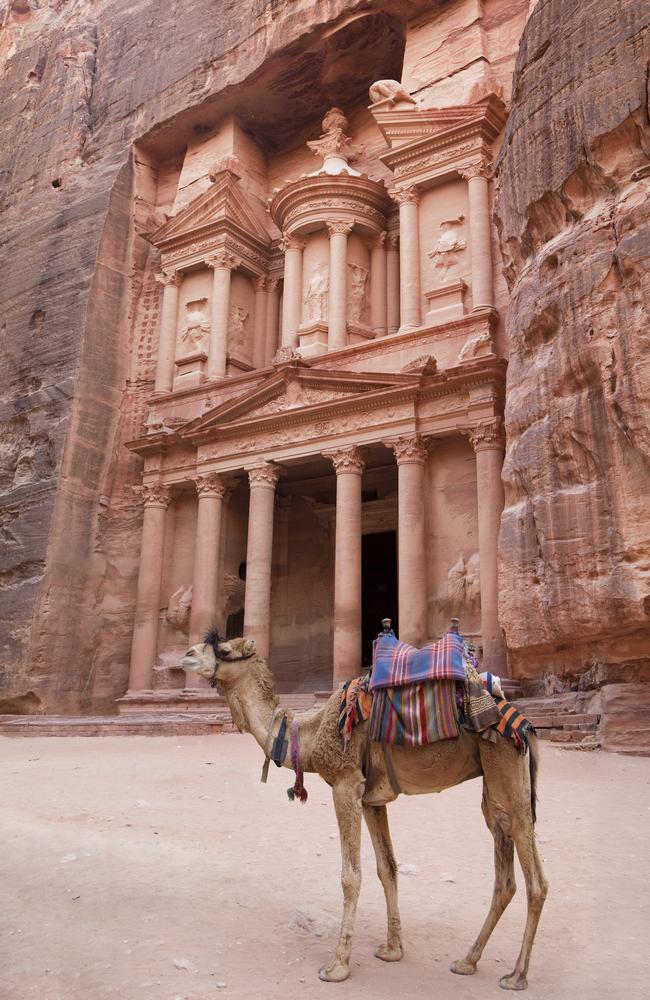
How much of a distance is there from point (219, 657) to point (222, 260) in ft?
73.8

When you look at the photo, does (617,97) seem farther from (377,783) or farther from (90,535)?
(90,535)

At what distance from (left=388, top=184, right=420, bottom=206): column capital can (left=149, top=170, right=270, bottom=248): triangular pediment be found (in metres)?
5.91


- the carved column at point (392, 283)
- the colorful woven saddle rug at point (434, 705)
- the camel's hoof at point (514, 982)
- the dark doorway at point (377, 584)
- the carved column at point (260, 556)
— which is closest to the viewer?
the camel's hoof at point (514, 982)

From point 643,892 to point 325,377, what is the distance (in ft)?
54.1

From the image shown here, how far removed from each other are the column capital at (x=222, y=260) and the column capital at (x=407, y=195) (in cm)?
583

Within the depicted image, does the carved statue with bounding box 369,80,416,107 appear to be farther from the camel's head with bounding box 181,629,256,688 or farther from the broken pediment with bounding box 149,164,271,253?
the camel's head with bounding box 181,629,256,688

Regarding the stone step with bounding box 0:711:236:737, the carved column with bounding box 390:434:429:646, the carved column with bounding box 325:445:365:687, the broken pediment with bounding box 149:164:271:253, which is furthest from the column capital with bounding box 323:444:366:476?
the broken pediment with bounding box 149:164:271:253

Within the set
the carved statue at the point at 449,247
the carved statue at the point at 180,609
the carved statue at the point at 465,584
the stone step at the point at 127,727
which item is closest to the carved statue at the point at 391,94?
the carved statue at the point at 449,247

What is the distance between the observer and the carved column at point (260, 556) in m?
20.6

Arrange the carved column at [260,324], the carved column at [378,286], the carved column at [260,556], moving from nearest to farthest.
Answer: the carved column at [260,556] → the carved column at [378,286] → the carved column at [260,324]

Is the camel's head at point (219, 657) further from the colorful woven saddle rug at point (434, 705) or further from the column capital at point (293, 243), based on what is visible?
the column capital at point (293, 243)

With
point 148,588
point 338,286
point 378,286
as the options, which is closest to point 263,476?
point 148,588

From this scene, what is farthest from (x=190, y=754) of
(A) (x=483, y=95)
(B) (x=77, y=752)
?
(A) (x=483, y=95)

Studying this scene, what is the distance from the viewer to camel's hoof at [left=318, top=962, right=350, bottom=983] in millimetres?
4457
